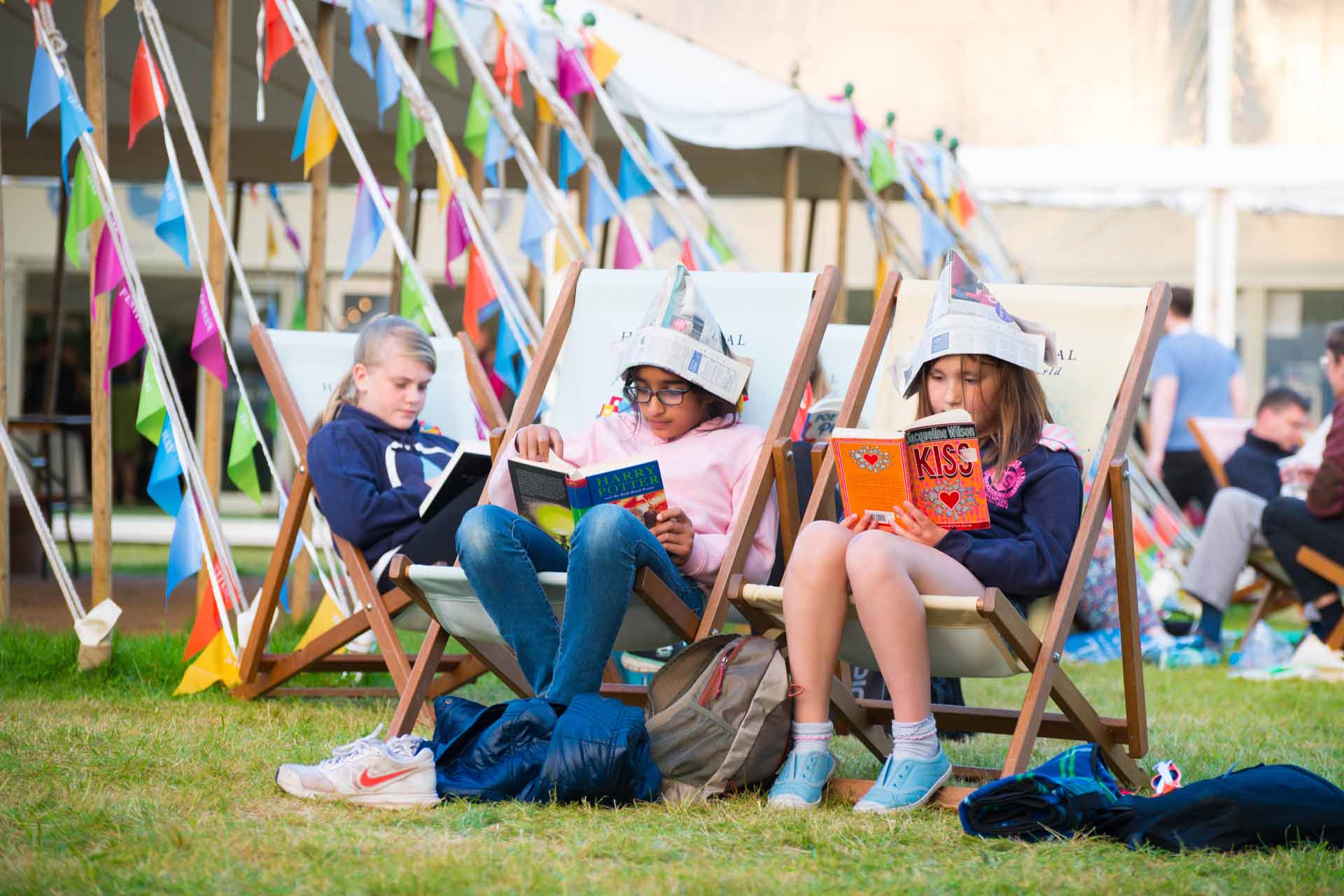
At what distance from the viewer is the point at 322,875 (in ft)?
6.67

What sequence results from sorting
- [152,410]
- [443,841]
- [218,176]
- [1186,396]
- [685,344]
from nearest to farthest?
[443,841] < [685,344] < [152,410] < [218,176] < [1186,396]

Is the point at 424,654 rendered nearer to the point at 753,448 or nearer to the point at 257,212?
the point at 753,448

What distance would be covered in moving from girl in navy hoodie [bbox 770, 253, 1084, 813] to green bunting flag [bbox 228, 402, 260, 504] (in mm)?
1910

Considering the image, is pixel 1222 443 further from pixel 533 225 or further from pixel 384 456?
pixel 384 456

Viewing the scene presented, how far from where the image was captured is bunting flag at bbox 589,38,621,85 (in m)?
5.46

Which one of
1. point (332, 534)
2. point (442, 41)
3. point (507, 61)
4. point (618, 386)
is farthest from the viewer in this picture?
point (507, 61)

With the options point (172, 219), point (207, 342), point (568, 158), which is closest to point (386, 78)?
point (172, 219)

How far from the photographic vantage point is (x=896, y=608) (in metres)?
2.61

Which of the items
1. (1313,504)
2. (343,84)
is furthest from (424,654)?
(343,84)

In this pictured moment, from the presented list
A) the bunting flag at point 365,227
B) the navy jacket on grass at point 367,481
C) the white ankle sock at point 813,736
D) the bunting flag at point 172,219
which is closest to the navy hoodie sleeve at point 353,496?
the navy jacket on grass at point 367,481

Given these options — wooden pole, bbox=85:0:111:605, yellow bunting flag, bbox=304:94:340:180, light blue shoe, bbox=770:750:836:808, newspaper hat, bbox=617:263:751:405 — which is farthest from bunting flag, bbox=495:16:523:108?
light blue shoe, bbox=770:750:836:808

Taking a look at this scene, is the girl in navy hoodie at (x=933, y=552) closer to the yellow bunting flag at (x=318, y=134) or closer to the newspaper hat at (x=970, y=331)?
the newspaper hat at (x=970, y=331)

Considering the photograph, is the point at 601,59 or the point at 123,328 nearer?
the point at 123,328

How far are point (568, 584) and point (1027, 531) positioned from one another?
85 centimetres
